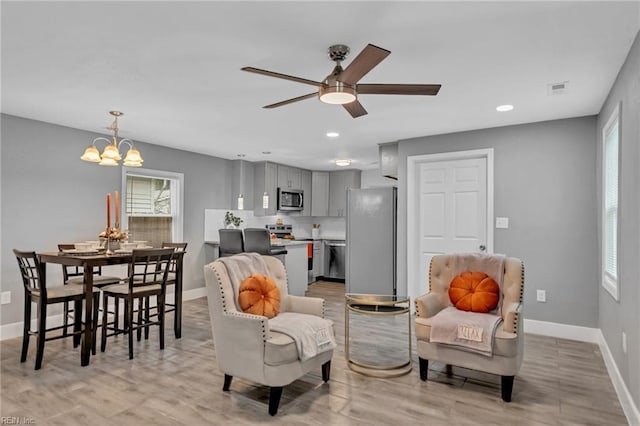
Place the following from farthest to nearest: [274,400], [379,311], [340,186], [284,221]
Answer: [340,186] → [284,221] → [379,311] → [274,400]

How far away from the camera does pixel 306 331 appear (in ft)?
8.79

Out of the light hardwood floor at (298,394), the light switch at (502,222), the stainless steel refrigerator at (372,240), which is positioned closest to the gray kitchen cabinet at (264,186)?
the stainless steel refrigerator at (372,240)

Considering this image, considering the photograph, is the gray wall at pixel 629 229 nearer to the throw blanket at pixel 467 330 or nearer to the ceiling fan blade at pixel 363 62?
the throw blanket at pixel 467 330

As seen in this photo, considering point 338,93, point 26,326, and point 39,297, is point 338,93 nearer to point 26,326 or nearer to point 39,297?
point 39,297

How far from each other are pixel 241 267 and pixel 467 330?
65.5 inches

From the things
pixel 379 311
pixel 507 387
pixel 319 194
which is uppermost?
pixel 319 194

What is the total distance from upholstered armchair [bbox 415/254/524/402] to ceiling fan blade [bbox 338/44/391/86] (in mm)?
1728

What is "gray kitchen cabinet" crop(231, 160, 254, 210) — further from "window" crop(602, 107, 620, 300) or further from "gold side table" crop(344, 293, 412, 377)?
"window" crop(602, 107, 620, 300)

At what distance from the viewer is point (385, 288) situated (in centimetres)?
550

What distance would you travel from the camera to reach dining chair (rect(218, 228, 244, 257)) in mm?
5941

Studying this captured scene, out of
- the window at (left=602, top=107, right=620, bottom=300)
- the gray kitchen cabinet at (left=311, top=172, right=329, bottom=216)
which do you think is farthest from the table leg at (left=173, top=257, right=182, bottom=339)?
the gray kitchen cabinet at (left=311, top=172, right=329, bottom=216)

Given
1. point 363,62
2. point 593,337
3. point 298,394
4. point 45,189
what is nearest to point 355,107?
point 363,62

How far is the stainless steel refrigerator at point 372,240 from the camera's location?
5.45m

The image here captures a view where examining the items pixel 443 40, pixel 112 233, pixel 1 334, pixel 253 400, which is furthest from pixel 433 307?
pixel 1 334
